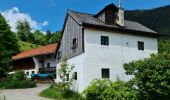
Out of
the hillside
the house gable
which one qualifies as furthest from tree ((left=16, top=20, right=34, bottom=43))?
the house gable

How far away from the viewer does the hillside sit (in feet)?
334

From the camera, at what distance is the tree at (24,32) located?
111250 mm

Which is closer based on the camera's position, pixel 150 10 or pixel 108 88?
pixel 108 88

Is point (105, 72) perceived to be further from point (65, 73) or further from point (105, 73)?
point (65, 73)

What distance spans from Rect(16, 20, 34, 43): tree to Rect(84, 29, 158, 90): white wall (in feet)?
268

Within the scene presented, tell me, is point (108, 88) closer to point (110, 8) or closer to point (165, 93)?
point (165, 93)

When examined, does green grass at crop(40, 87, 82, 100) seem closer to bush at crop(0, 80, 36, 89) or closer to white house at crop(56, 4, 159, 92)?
white house at crop(56, 4, 159, 92)

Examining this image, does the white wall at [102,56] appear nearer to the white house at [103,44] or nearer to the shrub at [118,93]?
the white house at [103,44]

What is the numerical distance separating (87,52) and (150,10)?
9707cm

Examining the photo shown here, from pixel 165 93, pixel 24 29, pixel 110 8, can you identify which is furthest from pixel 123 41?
pixel 24 29

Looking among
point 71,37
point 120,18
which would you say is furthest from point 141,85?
point 71,37

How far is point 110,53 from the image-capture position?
98.4 feet

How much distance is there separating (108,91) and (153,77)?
3.83 meters

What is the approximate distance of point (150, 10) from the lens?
12100 centimetres
